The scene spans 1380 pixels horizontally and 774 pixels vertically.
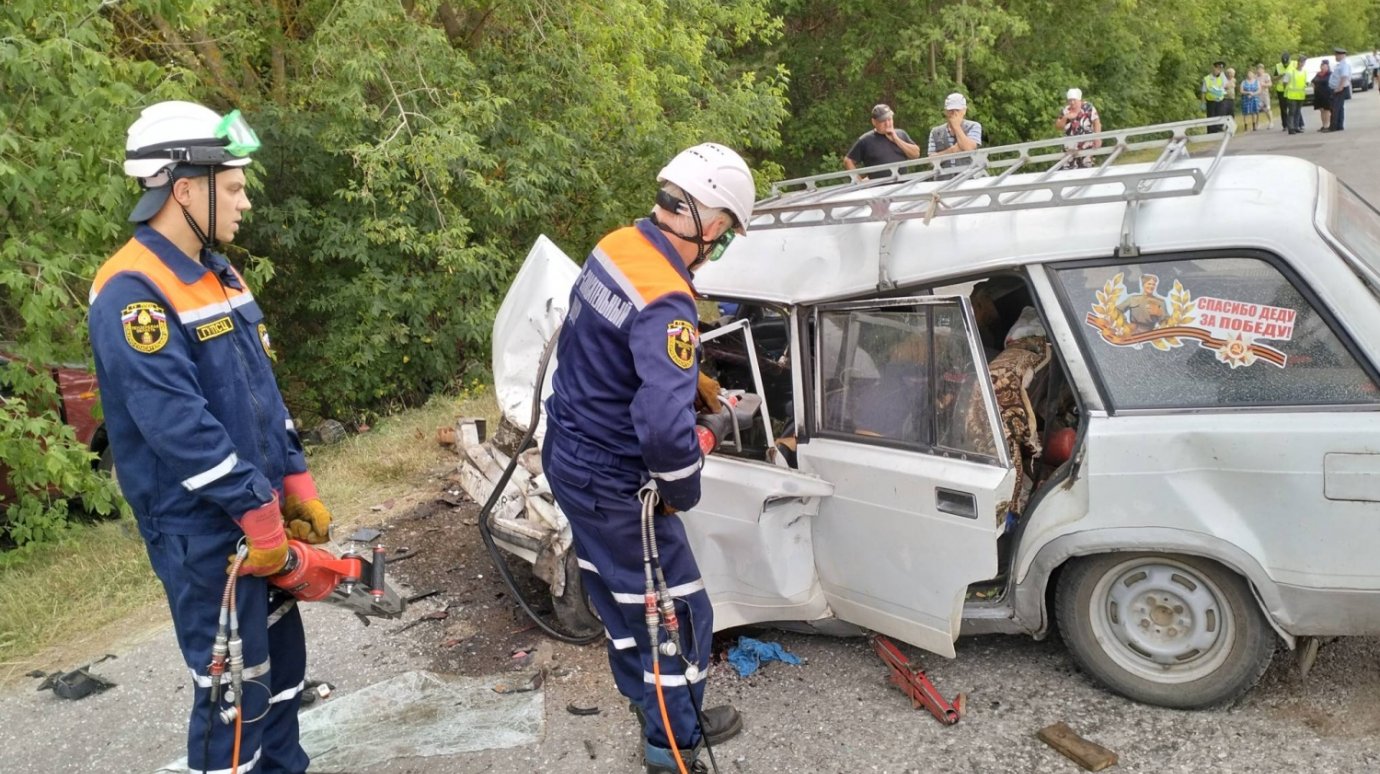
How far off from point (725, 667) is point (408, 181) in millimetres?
7158

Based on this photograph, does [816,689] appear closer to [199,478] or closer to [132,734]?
[199,478]

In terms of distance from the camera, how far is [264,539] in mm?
2982

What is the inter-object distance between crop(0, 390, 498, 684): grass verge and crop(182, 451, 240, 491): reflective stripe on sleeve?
272 centimetres

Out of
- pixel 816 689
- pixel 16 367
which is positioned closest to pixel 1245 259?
pixel 816 689

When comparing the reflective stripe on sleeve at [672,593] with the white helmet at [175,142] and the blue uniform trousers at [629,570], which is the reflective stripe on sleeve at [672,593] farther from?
the white helmet at [175,142]

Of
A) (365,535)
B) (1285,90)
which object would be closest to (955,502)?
(365,535)

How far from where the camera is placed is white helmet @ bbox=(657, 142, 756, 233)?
322cm

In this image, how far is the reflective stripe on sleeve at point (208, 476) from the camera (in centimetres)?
286

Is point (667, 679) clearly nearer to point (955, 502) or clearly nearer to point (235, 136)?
point (955, 502)

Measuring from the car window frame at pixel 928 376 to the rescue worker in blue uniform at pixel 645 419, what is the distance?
0.56m

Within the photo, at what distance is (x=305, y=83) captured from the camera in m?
10.4

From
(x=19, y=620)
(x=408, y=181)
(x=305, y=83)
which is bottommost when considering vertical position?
(x=19, y=620)

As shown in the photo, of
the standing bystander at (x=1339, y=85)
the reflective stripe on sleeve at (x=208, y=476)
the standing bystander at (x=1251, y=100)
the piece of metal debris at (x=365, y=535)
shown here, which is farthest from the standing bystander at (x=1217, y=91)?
the reflective stripe on sleeve at (x=208, y=476)

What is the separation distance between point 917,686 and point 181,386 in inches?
104
